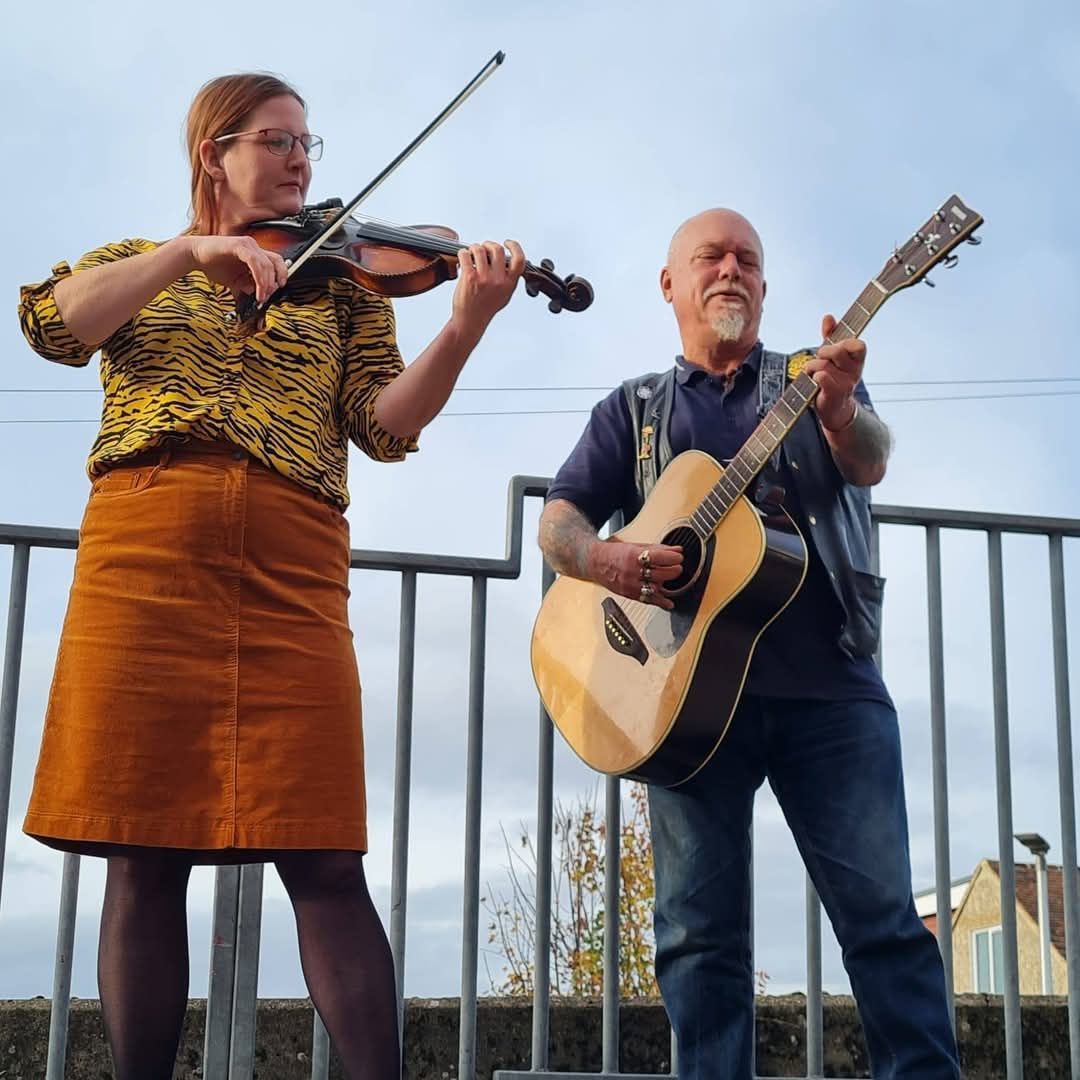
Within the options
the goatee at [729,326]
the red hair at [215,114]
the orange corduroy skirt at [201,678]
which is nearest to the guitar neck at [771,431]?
the goatee at [729,326]

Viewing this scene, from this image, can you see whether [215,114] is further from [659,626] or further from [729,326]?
[659,626]

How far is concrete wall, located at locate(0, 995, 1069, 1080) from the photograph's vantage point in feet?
11.3

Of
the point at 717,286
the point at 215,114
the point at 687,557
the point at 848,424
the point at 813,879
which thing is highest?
the point at 215,114

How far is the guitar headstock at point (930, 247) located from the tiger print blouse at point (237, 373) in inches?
35.6

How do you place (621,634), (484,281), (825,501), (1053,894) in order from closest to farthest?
1. (484,281)
2. (825,501)
3. (621,634)
4. (1053,894)

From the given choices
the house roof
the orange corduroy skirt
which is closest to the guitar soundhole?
the orange corduroy skirt

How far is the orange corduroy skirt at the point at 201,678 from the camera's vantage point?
8.18 ft

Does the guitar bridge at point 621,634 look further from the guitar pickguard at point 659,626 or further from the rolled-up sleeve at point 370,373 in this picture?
the rolled-up sleeve at point 370,373

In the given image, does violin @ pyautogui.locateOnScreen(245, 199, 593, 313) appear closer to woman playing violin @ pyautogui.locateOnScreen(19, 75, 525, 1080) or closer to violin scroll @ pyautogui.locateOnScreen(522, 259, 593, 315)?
violin scroll @ pyautogui.locateOnScreen(522, 259, 593, 315)

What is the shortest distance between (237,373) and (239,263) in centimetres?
20

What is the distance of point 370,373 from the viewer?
287cm

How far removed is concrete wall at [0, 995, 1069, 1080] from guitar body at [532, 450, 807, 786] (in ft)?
2.67

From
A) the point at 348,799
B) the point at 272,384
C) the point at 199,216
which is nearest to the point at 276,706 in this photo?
the point at 348,799

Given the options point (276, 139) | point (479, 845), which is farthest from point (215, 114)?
point (479, 845)
